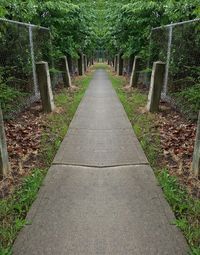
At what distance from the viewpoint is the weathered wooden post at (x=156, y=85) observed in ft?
22.8

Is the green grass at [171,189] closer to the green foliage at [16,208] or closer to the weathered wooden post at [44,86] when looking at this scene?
the green foliage at [16,208]

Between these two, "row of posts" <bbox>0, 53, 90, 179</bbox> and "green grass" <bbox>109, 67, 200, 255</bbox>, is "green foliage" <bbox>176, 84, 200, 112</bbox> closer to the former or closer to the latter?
"green grass" <bbox>109, 67, 200, 255</bbox>

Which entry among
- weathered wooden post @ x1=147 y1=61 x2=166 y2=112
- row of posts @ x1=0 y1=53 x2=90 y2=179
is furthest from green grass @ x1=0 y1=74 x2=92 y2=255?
weathered wooden post @ x1=147 y1=61 x2=166 y2=112

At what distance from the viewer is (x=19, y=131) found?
578 cm

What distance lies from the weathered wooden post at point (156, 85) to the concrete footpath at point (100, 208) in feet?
7.04

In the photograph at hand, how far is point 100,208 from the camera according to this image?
10.6 feet

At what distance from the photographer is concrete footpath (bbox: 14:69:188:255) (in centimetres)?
267

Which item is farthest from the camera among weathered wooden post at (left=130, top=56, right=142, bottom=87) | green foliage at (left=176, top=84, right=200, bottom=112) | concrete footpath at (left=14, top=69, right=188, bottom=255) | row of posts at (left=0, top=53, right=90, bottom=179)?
weathered wooden post at (left=130, top=56, right=142, bottom=87)

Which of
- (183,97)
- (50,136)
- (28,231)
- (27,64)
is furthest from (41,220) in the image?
(27,64)

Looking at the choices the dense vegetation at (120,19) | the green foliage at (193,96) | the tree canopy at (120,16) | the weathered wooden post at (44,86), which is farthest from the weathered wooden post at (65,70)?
the green foliage at (193,96)

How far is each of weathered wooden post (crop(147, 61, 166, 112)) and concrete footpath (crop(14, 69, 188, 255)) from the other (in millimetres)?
2146

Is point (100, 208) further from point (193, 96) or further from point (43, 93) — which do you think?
point (43, 93)

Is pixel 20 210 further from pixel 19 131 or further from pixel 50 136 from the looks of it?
pixel 19 131

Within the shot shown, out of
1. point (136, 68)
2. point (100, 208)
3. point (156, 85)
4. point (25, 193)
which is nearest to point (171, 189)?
point (100, 208)
